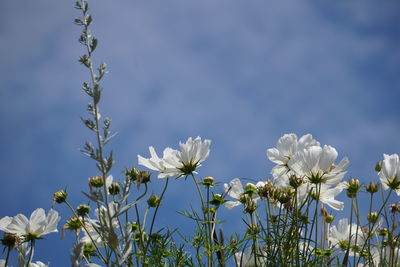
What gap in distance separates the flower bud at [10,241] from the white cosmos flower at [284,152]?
2.97 feet

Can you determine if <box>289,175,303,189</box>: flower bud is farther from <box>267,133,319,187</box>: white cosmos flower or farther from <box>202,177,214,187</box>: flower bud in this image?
<box>202,177,214,187</box>: flower bud

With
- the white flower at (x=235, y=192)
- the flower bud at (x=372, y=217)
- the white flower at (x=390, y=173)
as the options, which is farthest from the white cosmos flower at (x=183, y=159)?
the flower bud at (x=372, y=217)

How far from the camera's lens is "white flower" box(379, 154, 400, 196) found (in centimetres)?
178

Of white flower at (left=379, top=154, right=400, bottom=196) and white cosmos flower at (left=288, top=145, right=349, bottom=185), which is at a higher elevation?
white flower at (left=379, top=154, right=400, bottom=196)

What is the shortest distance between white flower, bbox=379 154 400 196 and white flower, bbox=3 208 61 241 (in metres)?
1.18

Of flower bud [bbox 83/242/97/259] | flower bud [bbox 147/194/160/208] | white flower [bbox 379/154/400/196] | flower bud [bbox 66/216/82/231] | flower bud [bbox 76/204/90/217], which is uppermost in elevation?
white flower [bbox 379/154/400/196]

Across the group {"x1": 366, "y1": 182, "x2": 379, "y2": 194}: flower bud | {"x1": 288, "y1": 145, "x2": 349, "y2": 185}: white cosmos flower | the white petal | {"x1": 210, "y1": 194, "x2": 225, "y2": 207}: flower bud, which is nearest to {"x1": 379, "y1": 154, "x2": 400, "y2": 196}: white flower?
{"x1": 366, "y1": 182, "x2": 379, "y2": 194}: flower bud

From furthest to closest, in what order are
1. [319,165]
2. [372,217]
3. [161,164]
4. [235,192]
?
[372,217], [235,192], [161,164], [319,165]

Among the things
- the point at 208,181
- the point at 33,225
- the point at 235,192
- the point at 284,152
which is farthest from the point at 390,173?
the point at 33,225

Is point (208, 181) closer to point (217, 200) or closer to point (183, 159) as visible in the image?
point (217, 200)

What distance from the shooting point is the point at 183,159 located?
157cm

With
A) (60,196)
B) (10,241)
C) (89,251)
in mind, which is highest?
(60,196)

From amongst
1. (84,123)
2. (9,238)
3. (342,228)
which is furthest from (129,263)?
(342,228)

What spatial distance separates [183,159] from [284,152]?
0.43 m
